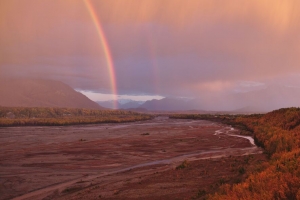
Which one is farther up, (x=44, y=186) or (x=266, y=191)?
(x=266, y=191)

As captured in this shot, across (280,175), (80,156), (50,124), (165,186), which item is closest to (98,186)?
(165,186)

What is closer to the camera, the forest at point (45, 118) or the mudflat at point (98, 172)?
the mudflat at point (98, 172)

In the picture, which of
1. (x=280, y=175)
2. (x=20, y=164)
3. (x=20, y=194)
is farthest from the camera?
(x=20, y=164)

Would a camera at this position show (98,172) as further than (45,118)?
No

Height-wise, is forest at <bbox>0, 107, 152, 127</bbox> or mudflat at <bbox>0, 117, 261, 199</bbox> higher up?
forest at <bbox>0, 107, 152, 127</bbox>

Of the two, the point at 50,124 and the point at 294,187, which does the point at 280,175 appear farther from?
the point at 50,124

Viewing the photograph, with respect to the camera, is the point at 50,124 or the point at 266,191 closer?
the point at 266,191

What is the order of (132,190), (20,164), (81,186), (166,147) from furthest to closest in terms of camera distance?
(166,147)
(20,164)
(81,186)
(132,190)

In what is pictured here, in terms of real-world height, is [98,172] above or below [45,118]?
below

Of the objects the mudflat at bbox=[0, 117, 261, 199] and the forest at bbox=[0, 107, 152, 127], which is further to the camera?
the forest at bbox=[0, 107, 152, 127]

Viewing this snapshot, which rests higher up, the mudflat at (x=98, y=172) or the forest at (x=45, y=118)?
the forest at (x=45, y=118)
